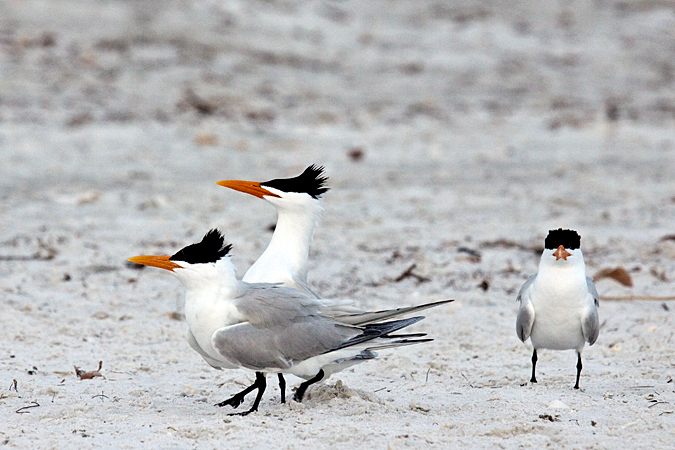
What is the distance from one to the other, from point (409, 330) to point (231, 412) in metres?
1.91

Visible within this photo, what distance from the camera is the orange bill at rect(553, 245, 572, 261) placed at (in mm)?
4750

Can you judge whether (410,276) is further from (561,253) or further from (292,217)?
(561,253)

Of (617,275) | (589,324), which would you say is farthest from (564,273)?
(617,275)

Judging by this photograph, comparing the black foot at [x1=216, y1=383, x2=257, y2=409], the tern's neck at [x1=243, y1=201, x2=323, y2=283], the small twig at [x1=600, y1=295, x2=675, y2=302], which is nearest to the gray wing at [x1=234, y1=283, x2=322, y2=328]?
the black foot at [x1=216, y1=383, x2=257, y2=409]

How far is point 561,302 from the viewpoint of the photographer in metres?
4.81

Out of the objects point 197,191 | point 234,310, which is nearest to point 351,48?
point 197,191

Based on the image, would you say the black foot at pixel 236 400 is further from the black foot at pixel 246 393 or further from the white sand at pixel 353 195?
the white sand at pixel 353 195

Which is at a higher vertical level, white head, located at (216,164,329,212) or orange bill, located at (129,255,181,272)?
white head, located at (216,164,329,212)

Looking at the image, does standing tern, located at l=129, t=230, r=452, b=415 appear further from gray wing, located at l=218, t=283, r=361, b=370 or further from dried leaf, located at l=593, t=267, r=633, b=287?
dried leaf, located at l=593, t=267, r=633, b=287

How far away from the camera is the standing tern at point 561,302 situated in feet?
15.8

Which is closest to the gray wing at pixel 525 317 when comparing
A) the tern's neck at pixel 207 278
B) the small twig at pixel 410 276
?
the tern's neck at pixel 207 278

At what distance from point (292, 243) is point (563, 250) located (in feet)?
5.13

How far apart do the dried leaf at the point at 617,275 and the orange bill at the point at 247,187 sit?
107 inches

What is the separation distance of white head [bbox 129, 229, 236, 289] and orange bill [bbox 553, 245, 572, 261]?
5.60 feet
